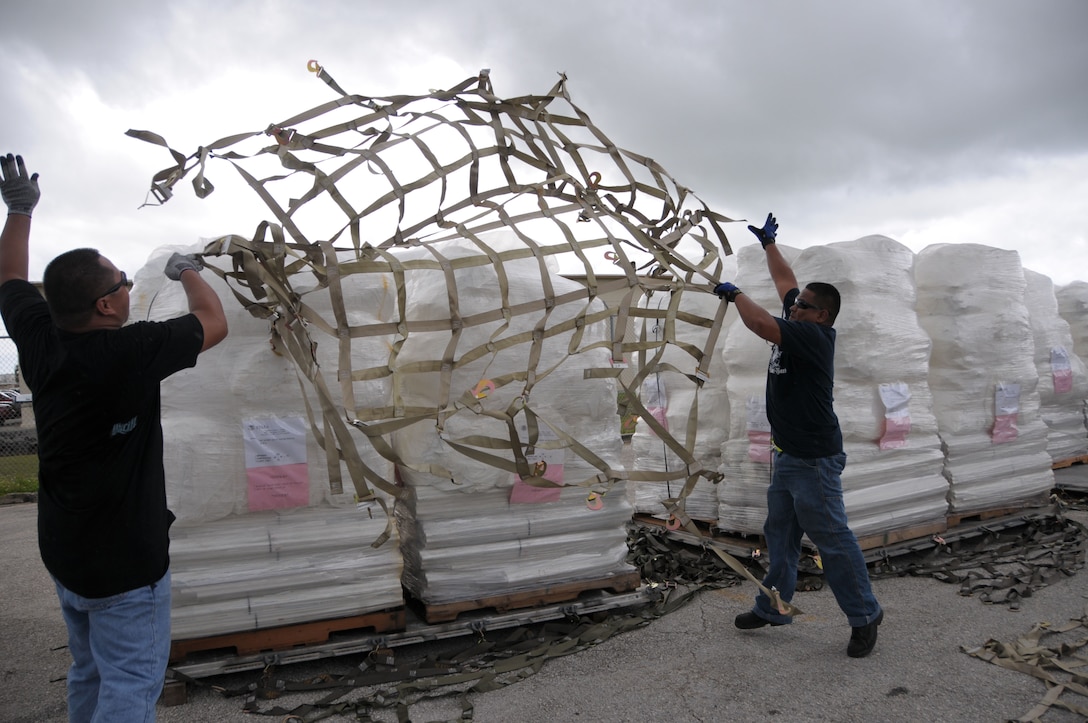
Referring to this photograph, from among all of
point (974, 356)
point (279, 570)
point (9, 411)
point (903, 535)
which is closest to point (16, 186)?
point (279, 570)

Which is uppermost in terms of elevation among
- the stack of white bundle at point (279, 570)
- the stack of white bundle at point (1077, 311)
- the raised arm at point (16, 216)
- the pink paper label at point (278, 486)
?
the raised arm at point (16, 216)

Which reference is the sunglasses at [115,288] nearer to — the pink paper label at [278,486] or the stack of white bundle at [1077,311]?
the pink paper label at [278,486]

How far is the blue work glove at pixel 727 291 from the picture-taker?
294 centimetres

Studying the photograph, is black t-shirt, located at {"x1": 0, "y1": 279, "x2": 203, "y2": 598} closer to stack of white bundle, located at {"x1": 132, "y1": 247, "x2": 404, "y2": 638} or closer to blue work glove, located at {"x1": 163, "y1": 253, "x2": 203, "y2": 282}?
blue work glove, located at {"x1": 163, "y1": 253, "x2": 203, "y2": 282}

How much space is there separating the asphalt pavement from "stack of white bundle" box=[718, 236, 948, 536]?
0.59 m

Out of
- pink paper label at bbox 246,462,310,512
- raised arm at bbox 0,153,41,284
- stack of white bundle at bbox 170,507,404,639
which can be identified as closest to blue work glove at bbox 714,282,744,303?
stack of white bundle at bbox 170,507,404,639

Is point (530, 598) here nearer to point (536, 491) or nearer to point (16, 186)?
point (536, 491)

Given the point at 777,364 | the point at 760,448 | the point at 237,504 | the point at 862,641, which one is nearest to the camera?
the point at 237,504

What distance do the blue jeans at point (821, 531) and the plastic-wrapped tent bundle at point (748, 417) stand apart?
30.0 inches

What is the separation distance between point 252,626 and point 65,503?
1.20 m

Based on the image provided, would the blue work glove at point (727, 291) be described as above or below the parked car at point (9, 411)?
below

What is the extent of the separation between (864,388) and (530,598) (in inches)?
90.3

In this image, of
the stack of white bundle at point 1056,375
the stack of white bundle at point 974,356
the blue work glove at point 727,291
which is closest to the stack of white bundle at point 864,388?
the stack of white bundle at point 974,356

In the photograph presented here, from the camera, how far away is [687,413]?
473 cm
